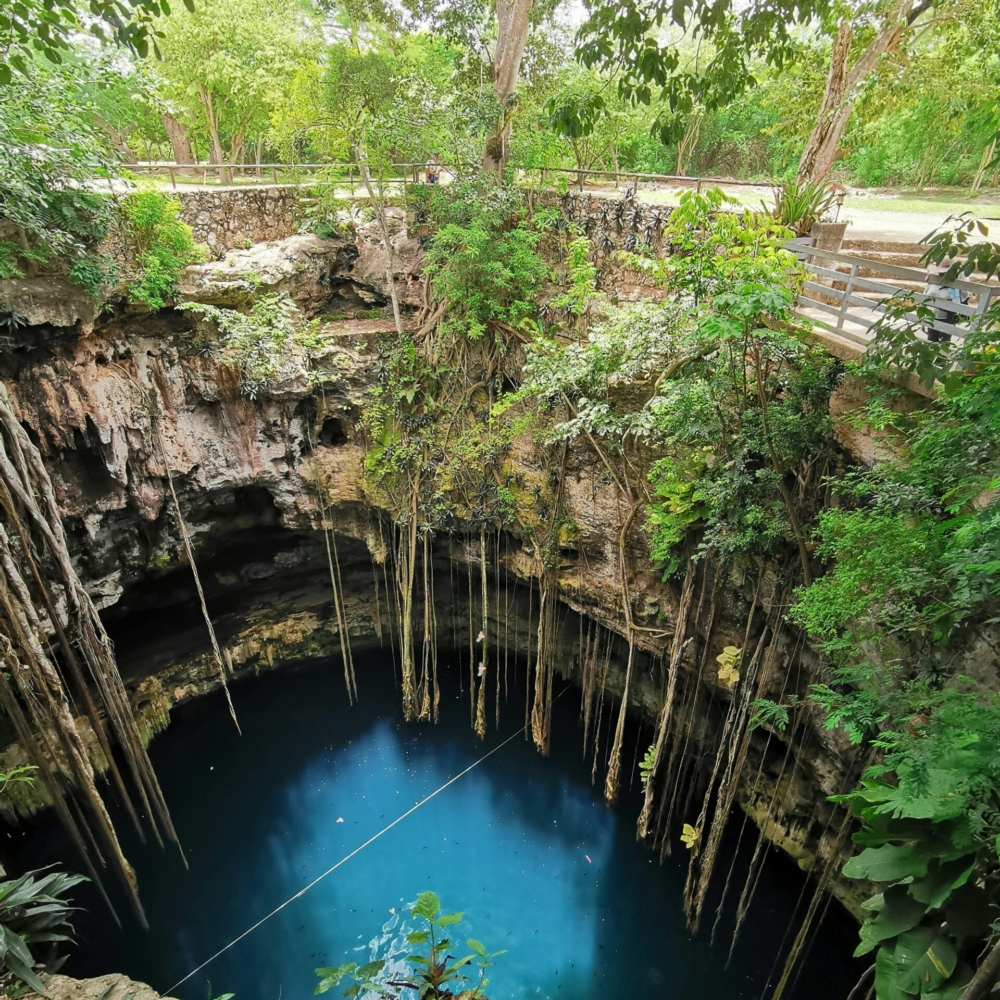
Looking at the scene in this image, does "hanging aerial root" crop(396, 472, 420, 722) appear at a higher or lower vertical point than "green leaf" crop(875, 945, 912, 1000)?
lower

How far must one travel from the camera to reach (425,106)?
5.84 meters

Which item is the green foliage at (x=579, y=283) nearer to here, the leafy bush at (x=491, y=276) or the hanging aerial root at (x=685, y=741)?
the leafy bush at (x=491, y=276)

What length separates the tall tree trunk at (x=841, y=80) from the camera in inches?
163

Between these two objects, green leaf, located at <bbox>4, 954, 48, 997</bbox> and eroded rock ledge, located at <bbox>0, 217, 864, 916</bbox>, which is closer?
green leaf, located at <bbox>4, 954, 48, 997</bbox>

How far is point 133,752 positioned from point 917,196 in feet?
42.1

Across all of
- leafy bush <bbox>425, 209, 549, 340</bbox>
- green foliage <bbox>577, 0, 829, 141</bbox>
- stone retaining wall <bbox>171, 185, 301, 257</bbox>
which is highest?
green foliage <bbox>577, 0, 829, 141</bbox>

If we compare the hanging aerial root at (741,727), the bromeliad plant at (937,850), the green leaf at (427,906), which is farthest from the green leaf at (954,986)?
the green leaf at (427,906)

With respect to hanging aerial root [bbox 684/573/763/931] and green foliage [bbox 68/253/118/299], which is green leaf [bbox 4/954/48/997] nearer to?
hanging aerial root [bbox 684/573/763/931]

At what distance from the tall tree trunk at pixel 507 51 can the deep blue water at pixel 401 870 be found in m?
6.56

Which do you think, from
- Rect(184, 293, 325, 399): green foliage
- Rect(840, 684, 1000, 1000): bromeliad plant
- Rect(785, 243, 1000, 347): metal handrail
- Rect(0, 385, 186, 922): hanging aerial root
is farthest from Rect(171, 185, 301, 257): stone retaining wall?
Rect(840, 684, 1000, 1000): bromeliad plant

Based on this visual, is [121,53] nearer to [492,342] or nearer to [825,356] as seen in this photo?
[492,342]

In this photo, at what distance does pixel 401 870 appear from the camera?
5.79m

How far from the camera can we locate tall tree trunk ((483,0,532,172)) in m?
5.80

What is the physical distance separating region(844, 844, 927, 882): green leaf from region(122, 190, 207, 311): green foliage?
685 cm
